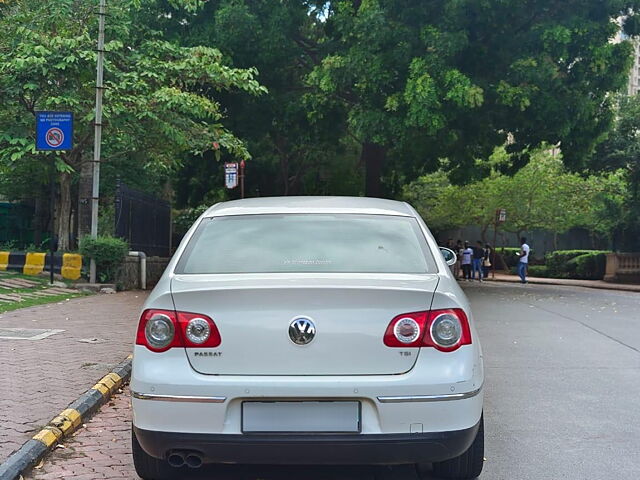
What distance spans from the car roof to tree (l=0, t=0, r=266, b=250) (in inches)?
411

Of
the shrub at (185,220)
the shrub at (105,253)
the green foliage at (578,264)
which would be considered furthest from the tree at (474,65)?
the shrub at (185,220)

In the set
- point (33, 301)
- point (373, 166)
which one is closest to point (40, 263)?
point (33, 301)

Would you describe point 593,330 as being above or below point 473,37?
below

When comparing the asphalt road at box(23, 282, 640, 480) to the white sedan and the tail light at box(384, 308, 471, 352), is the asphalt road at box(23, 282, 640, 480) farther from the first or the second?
the tail light at box(384, 308, 471, 352)

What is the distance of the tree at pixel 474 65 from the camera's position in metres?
15.8

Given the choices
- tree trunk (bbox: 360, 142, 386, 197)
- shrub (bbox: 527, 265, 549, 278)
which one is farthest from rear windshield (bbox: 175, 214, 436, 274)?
shrub (bbox: 527, 265, 549, 278)

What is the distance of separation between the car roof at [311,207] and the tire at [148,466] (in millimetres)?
1445

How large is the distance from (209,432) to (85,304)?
912 centimetres

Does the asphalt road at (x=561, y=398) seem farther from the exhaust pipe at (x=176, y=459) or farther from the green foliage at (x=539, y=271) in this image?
the green foliage at (x=539, y=271)

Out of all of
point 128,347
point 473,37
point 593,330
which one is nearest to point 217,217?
point 128,347

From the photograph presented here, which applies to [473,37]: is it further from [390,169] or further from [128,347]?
[128,347]

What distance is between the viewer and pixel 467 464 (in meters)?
4.04

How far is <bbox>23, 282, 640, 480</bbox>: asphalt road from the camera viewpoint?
4.33 meters

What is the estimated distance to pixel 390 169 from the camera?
26172 mm
